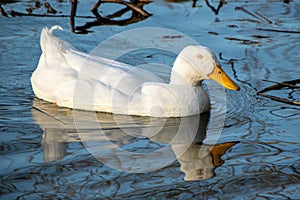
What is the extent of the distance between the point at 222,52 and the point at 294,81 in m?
1.32

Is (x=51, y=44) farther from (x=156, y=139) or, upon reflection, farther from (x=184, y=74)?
(x=156, y=139)

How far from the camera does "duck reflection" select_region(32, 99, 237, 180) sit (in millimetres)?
5906

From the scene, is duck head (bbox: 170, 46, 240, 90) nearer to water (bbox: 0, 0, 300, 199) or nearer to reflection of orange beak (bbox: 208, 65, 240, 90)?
reflection of orange beak (bbox: 208, 65, 240, 90)

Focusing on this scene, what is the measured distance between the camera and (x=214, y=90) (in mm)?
7844

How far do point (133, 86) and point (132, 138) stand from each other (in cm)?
72

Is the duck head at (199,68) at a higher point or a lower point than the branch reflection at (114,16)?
higher

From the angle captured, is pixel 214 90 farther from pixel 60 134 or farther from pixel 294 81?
pixel 60 134

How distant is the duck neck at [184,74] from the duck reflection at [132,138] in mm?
356

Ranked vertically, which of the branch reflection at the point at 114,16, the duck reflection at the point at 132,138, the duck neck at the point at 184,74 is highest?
the duck neck at the point at 184,74

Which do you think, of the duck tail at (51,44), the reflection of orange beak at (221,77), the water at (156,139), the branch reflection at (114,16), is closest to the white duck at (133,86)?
the reflection of orange beak at (221,77)

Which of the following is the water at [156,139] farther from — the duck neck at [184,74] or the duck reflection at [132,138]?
the duck neck at [184,74]

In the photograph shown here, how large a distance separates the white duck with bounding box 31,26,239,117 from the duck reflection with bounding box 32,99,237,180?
3.9 inches

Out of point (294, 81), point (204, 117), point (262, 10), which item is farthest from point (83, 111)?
point (262, 10)

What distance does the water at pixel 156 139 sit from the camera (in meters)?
5.35
